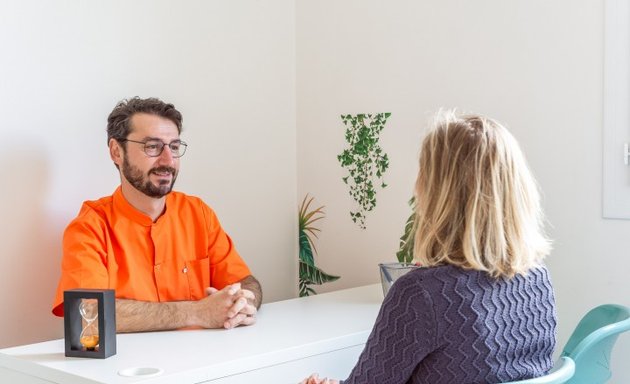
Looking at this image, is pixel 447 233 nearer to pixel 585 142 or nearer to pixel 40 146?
pixel 585 142

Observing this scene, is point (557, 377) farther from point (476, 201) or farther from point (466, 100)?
point (466, 100)

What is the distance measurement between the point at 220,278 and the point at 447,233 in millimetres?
1438

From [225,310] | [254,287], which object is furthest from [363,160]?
[225,310]

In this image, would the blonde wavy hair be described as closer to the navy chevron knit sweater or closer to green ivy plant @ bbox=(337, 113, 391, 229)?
the navy chevron knit sweater

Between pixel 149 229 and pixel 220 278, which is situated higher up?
pixel 149 229

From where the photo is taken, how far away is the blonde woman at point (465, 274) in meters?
1.55

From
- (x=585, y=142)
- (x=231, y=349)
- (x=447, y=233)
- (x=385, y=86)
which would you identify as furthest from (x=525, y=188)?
(x=385, y=86)

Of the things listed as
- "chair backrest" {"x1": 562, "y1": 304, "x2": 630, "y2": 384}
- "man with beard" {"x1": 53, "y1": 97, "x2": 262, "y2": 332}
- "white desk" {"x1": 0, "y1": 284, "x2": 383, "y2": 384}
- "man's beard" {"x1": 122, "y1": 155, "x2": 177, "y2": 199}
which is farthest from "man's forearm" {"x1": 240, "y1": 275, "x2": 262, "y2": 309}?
"chair backrest" {"x1": 562, "y1": 304, "x2": 630, "y2": 384}

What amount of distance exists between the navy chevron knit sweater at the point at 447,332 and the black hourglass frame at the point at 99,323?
714 millimetres

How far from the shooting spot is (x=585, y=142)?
260cm

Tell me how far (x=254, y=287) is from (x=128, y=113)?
722 mm

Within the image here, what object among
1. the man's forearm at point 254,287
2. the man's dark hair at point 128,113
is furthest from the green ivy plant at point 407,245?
the man's dark hair at point 128,113

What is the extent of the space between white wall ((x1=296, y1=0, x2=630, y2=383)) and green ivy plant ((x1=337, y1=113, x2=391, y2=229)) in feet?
0.12

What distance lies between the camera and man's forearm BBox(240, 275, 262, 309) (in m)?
2.70
